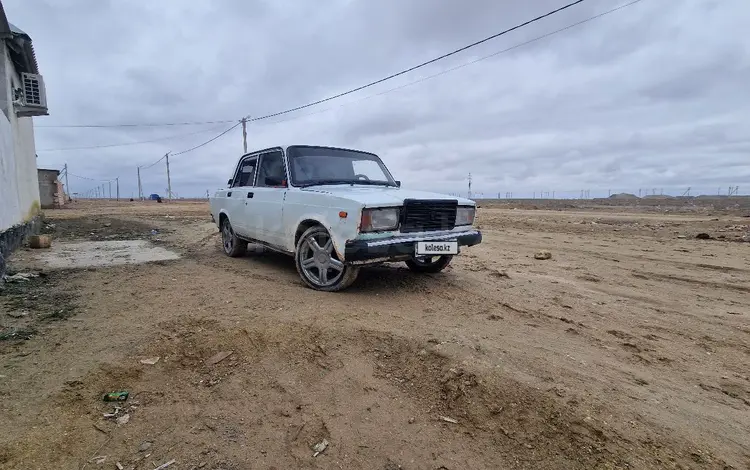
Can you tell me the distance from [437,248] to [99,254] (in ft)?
20.7

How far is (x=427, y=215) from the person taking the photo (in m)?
4.49

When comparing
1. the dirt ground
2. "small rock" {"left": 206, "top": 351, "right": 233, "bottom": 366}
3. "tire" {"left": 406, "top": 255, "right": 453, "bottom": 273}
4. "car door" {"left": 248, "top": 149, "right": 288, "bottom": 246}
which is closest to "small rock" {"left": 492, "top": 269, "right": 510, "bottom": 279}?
the dirt ground

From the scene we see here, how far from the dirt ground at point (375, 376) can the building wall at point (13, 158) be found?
3060mm

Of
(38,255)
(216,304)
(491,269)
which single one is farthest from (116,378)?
(38,255)

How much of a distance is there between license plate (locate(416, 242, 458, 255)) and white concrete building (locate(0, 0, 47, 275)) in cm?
680

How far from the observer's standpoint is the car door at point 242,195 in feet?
20.1

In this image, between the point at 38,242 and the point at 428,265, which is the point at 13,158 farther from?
the point at 428,265

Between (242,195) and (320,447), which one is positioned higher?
(242,195)

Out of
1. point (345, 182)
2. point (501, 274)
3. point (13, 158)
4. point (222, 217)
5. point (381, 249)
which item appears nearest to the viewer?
point (381, 249)

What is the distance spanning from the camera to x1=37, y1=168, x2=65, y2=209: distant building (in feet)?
80.6

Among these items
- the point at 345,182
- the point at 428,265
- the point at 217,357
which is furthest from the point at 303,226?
the point at 217,357

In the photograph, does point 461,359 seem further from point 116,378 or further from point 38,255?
point 38,255

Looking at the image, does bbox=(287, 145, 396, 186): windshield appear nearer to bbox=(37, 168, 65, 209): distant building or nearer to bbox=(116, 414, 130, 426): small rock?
bbox=(116, 414, 130, 426): small rock

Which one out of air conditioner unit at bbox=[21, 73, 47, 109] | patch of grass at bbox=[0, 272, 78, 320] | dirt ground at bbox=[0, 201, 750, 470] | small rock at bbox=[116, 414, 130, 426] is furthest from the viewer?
air conditioner unit at bbox=[21, 73, 47, 109]
